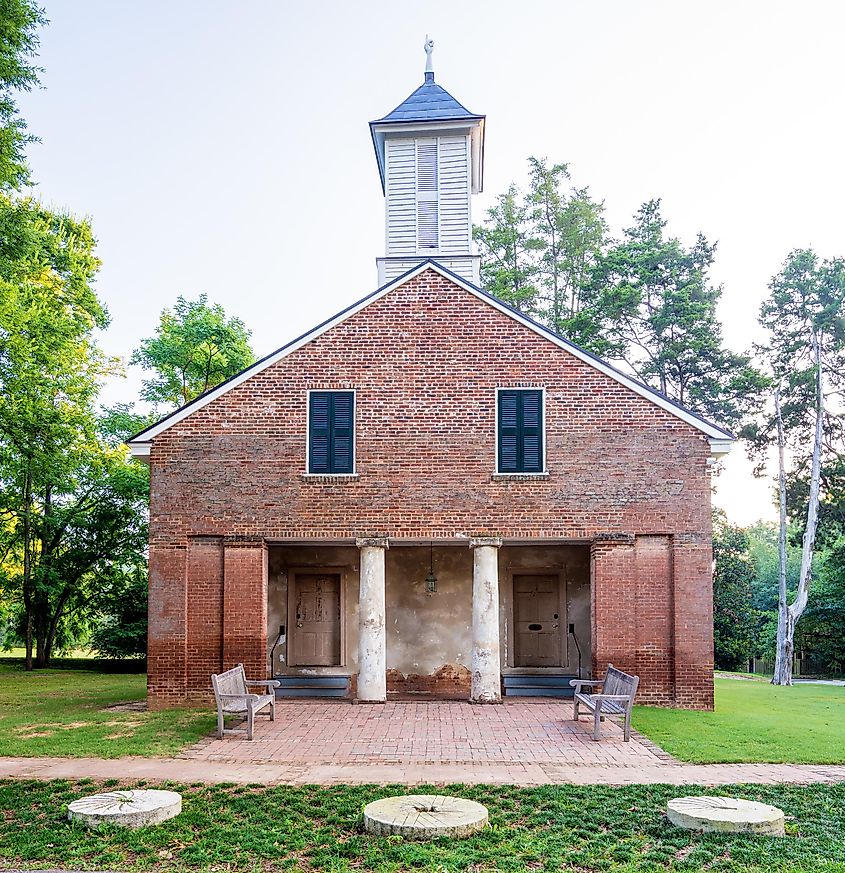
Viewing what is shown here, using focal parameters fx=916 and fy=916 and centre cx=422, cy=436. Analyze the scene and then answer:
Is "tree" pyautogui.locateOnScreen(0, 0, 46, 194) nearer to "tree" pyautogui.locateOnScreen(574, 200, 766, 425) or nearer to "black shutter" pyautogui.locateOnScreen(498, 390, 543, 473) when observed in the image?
"black shutter" pyautogui.locateOnScreen(498, 390, 543, 473)

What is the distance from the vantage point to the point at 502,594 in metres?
19.0

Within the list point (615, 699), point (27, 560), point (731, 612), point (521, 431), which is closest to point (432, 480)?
point (521, 431)

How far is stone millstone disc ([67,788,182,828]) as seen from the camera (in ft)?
28.1

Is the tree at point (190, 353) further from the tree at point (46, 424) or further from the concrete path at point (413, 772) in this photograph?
the concrete path at point (413, 772)

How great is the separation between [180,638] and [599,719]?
7.64m

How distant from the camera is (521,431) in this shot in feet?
55.8

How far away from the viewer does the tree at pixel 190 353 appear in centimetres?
3228

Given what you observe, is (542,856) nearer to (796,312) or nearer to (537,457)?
(537,457)

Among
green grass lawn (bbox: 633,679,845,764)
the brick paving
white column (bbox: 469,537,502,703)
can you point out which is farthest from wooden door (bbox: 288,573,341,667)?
green grass lawn (bbox: 633,679,845,764)

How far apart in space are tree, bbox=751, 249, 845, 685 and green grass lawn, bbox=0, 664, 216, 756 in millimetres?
21021

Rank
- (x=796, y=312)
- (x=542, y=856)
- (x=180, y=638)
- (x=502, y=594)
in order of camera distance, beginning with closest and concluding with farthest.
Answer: (x=542, y=856)
(x=180, y=638)
(x=502, y=594)
(x=796, y=312)

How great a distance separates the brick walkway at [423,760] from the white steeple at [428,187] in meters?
10.5

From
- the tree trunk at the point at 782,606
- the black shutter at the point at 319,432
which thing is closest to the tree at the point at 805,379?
the tree trunk at the point at 782,606

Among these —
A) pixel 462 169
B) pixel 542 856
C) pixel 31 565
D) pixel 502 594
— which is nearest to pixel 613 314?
pixel 462 169
